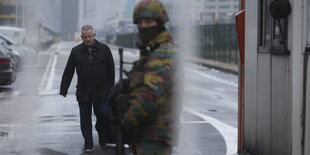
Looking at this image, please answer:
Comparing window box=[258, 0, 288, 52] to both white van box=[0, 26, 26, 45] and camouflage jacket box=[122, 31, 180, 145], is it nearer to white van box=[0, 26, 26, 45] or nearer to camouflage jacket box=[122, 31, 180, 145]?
camouflage jacket box=[122, 31, 180, 145]

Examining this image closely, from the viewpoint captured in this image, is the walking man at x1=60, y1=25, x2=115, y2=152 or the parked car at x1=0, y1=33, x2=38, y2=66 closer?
the walking man at x1=60, y1=25, x2=115, y2=152

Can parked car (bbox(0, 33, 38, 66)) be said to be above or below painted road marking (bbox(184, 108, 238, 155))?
above

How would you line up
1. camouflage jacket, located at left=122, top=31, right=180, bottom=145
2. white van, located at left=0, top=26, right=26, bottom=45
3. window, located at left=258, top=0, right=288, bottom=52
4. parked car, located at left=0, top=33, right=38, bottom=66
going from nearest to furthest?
camouflage jacket, located at left=122, top=31, right=180, bottom=145 → window, located at left=258, top=0, right=288, bottom=52 → parked car, located at left=0, top=33, right=38, bottom=66 → white van, located at left=0, top=26, right=26, bottom=45

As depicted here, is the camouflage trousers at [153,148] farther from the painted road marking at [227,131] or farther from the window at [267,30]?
the painted road marking at [227,131]

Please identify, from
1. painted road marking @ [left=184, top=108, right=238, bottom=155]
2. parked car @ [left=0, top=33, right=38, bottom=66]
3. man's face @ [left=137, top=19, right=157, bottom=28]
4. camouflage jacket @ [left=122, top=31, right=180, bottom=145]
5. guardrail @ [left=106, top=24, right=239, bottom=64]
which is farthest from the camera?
guardrail @ [left=106, top=24, right=239, bottom=64]

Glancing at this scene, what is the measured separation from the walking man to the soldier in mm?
4348

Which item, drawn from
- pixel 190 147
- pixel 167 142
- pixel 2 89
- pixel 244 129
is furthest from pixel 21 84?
pixel 167 142

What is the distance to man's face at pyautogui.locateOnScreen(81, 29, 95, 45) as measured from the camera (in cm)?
901

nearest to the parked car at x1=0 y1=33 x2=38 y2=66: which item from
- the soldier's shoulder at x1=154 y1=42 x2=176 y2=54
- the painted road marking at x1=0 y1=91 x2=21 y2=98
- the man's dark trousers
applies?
the painted road marking at x1=0 y1=91 x2=21 y2=98

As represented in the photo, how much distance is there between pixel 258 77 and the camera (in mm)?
7684

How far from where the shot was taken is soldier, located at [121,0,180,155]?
4391 mm

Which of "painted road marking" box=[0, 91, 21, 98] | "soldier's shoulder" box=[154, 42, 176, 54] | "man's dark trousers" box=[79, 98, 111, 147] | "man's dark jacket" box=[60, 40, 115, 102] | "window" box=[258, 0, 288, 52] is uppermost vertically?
"window" box=[258, 0, 288, 52]

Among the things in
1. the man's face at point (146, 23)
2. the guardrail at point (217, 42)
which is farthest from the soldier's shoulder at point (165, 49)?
the guardrail at point (217, 42)

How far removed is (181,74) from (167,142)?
0.45 m
